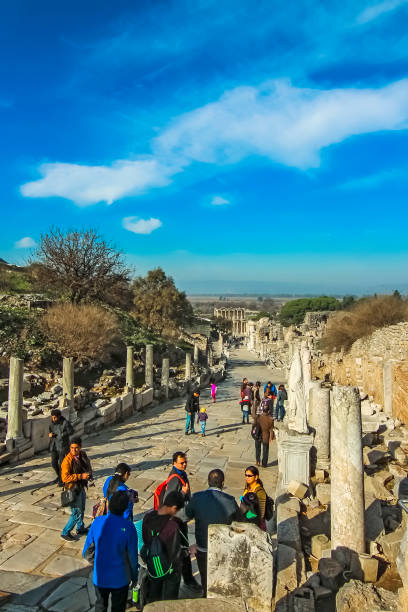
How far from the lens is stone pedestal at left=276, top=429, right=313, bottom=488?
7.23 m

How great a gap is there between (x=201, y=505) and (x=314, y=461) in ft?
16.5

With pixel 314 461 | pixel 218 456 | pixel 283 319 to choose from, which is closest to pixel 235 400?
pixel 218 456

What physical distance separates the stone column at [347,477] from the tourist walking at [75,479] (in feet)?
10.4

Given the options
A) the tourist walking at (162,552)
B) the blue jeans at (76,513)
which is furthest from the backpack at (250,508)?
the blue jeans at (76,513)

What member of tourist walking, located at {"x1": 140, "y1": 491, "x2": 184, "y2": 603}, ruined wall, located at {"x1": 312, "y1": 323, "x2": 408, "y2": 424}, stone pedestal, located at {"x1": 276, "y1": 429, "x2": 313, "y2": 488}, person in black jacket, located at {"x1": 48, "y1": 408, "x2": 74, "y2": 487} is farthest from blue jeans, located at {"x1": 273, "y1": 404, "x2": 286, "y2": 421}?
tourist walking, located at {"x1": 140, "y1": 491, "x2": 184, "y2": 603}

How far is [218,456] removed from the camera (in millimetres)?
10289

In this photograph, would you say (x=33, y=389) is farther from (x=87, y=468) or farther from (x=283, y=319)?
(x=283, y=319)

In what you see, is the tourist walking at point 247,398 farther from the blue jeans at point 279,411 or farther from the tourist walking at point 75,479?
the tourist walking at point 75,479

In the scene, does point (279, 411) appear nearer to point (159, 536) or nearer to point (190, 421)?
point (190, 421)

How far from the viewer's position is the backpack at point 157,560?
3584 millimetres

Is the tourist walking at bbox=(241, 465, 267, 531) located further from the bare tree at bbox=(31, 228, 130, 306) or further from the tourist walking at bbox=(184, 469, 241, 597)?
the bare tree at bbox=(31, 228, 130, 306)

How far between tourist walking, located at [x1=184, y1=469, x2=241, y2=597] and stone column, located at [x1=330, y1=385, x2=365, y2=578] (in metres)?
1.77

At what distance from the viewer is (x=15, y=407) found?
954 centimetres

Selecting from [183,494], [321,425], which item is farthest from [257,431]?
[183,494]
